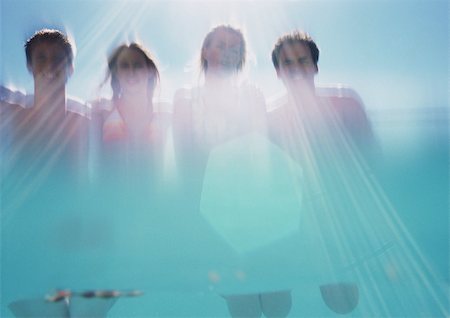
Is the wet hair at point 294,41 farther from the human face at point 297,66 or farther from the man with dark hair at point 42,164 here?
the man with dark hair at point 42,164

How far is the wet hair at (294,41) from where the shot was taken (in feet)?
8.01

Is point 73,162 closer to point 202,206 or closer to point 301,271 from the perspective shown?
point 202,206

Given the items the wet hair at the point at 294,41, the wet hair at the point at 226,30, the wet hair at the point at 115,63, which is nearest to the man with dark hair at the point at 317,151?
the wet hair at the point at 294,41

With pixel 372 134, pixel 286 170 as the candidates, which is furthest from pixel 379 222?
pixel 286 170

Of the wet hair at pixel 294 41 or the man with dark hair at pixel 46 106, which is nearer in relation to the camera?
the man with dark hair at pixel 46 106

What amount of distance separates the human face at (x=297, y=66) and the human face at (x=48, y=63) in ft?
4.39

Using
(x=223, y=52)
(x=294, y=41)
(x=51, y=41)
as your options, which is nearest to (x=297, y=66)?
(x=294, y=41)

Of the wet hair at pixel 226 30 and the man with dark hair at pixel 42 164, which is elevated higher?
the wet hair at pixel 226 30

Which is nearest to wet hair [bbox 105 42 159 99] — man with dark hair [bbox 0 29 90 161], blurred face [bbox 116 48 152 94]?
blurred face [bbox 116 48 152 94]

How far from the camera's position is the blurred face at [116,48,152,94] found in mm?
2281

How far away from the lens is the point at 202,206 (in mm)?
2465

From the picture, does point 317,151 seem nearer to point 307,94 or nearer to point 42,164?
point 307,94

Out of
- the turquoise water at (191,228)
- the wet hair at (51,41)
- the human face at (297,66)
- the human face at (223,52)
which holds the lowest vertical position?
the turquoise water at (191,228)

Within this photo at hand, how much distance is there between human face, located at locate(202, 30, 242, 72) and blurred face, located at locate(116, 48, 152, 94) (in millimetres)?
388
